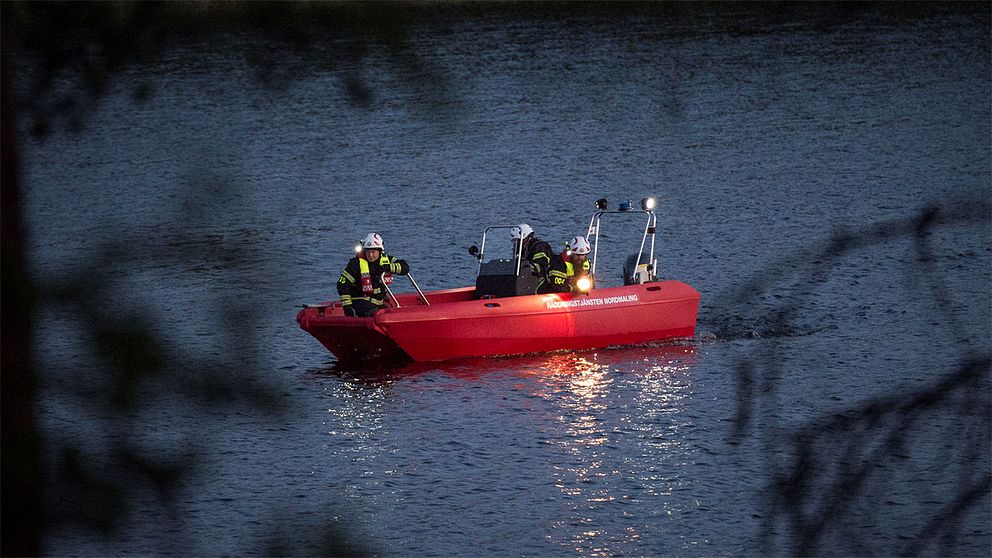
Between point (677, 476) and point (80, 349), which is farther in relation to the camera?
point (677, 476)

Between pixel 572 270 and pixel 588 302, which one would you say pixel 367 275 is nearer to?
pixel 572 270

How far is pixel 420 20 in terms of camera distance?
4.53m

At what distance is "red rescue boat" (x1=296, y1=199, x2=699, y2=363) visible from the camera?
18.6 metres

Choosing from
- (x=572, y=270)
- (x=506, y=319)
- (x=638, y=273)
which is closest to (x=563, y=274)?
(x=572, y=270)

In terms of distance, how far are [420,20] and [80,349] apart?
1.44 metres

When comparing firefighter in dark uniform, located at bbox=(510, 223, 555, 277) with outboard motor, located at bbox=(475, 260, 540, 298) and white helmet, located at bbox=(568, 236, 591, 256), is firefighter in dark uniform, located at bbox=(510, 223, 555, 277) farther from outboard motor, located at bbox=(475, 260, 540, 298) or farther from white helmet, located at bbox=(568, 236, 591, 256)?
white helmet, located at bbox=(568, 236, 591, 256)

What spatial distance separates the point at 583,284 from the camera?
1909 centimetres

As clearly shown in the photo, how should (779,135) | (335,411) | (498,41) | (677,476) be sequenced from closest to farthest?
(677,476) → (335,411) → (779,135) → (498,41)

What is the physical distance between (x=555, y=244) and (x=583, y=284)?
32.3 feet

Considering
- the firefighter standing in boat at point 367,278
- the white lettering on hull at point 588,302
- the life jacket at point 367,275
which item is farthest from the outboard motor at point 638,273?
the life jacket at point 367,275

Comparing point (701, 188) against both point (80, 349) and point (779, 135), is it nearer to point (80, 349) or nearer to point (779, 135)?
point (779, 135)

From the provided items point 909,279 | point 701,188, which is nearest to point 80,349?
point 909,279

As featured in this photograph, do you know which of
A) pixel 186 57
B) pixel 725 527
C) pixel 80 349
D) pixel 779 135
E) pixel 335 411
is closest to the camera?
pixel 80 349

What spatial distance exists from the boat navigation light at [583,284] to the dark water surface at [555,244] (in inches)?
41.6
